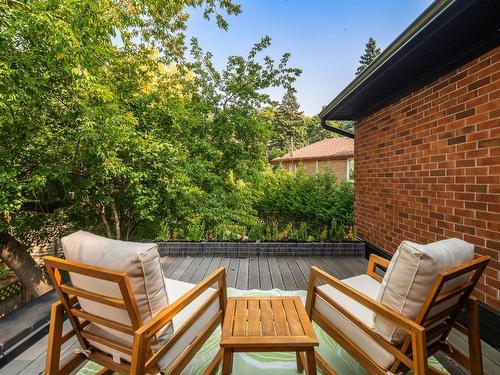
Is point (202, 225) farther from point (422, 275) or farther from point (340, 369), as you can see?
point (422, 275)

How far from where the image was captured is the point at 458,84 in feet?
8.18

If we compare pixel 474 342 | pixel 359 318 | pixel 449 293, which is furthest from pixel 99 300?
pixel 474 342

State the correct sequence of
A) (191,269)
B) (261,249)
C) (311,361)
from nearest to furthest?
(311,361) < (191,269) < (261,249)

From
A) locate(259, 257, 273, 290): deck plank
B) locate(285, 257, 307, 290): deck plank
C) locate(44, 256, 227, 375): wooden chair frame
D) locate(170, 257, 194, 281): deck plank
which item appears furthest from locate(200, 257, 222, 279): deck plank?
locate(44, 256, 227, 375): wooden chair frame

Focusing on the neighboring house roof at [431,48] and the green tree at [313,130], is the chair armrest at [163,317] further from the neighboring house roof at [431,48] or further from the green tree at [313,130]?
the green tree at [313,130]

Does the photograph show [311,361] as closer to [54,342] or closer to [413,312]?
[413,312]

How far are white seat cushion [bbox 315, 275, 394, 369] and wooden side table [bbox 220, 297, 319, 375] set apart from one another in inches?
8.2

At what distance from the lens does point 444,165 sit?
267 cm

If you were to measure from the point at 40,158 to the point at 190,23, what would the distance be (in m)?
4.48

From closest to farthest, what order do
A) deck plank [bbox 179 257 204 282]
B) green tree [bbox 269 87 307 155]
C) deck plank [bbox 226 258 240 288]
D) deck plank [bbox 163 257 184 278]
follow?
1. deck plank [bbox 226 258 240 288]
2. deck plank [bbox 179 257 204 282]
3. deck plank [bbox 163 257 184 278]
4. green tree [bbox 269 87 307 155]

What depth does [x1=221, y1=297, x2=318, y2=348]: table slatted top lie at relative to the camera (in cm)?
139

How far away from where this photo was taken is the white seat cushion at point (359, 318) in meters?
1.44

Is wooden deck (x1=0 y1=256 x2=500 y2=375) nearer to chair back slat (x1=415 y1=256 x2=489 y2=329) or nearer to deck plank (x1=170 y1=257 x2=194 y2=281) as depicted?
deck plank (x1=170 y1=257 x2=194 y2=281)

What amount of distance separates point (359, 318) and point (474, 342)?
26.2 inches
